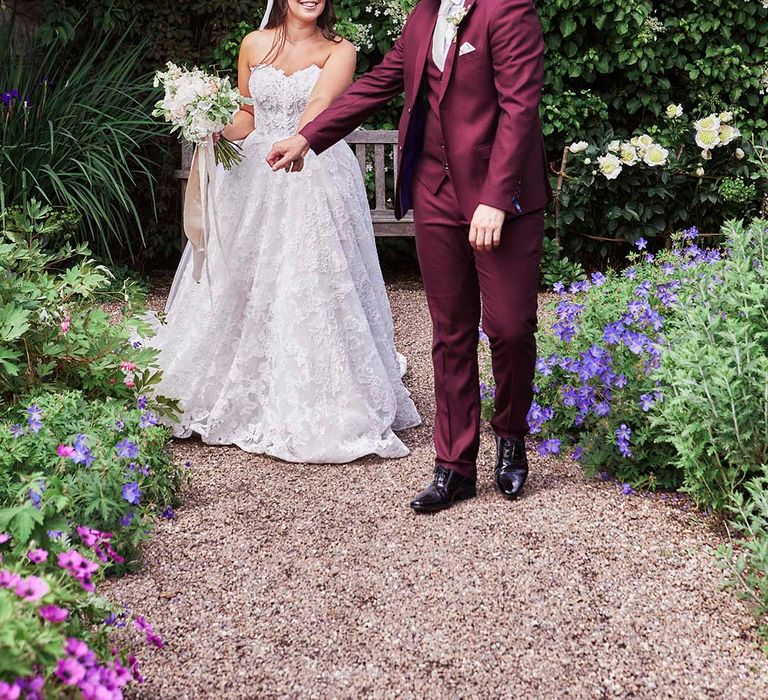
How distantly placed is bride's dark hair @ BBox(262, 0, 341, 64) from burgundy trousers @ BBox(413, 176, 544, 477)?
1.34 meters

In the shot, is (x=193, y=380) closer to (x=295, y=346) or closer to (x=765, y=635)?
(x=295, y=346)

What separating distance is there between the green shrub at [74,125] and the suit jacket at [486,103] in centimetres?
308

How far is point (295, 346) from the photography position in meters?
4.06

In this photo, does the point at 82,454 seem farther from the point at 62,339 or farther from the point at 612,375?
the point at 612,375

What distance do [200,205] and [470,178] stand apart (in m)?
1.52

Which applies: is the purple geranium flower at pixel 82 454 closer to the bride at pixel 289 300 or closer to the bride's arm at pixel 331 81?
the bride at pixel 289 300

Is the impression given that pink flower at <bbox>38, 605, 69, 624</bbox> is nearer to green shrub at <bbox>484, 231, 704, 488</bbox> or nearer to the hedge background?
green shrub at <bbox>484, 231, 704, 488</bbox>

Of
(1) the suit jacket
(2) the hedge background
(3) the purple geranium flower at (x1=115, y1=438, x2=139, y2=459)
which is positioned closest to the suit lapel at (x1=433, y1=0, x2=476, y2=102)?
(1) the suit jacket

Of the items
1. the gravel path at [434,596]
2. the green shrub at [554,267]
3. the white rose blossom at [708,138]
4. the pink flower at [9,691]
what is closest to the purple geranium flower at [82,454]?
the gravel path at [434,596]

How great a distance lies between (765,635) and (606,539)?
660 millimetres

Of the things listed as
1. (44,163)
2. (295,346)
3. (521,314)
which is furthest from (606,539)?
(44,163)

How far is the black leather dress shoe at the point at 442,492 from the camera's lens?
3.37 m

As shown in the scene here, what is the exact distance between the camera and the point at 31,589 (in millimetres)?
1647

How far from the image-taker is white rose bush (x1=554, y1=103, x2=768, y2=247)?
263 inches
